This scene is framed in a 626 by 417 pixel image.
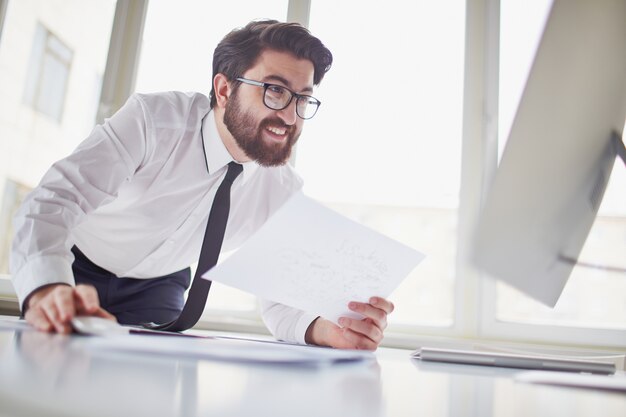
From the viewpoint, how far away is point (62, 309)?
0.62m

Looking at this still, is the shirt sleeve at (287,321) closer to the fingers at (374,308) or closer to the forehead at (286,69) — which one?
the fingers at (374,308)

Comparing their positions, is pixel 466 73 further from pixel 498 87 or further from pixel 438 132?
pixel 438 132

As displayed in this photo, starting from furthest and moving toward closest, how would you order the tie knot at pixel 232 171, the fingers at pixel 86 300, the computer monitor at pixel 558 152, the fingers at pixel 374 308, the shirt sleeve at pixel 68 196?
the tie knot at pixel 232 171 → the fingers at pixel 374 308 → the shirt sleeve at pixel 68 196 → the fingers at pixel 86 300 → the computer monitor at pixel 558 152

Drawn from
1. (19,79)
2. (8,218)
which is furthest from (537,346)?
(19,79)

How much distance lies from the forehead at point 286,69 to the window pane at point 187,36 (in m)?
1.37

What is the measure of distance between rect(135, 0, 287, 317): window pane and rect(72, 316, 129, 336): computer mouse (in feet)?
7.71

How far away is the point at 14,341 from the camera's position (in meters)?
0.46

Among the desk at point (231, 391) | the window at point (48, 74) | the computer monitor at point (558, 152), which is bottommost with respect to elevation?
the desk at point (231, 391)

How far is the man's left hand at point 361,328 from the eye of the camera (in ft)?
3.03

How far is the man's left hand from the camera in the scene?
924 millimetres

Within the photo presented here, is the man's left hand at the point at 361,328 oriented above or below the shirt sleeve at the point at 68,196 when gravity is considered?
below

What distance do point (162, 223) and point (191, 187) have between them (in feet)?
0.43

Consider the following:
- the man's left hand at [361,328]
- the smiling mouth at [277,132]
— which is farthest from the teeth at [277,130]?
the man's left hand at [361,328]

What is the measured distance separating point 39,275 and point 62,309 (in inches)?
6.9
